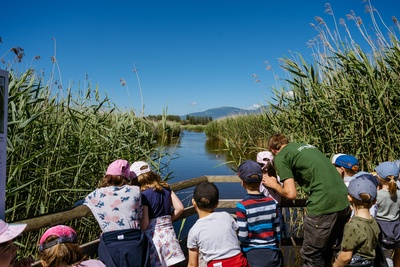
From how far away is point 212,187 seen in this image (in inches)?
94.4

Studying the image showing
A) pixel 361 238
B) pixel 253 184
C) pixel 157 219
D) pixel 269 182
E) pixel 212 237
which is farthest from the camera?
pixel 269 182

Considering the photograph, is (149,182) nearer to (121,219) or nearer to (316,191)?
(121,219)

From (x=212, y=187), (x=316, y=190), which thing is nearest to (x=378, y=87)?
(x=316, y=190)

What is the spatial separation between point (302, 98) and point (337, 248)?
6.89 ft

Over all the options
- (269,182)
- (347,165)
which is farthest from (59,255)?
(347,165)

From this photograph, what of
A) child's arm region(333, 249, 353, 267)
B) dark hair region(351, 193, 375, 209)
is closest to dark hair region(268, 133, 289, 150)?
dark hair region(351, 193, 375, 209)

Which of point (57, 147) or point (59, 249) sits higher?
point (57, 147)

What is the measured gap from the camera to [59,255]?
1772 millimetres

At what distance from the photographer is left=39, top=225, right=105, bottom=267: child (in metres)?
1.77

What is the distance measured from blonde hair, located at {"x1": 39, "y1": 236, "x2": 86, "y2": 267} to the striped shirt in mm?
1101

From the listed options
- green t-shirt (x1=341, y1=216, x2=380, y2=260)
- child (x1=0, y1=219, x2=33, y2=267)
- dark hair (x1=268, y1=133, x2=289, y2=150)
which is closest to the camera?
child (x1=0, y1=219, x2=33, y2=267)

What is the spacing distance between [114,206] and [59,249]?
1.81 ft

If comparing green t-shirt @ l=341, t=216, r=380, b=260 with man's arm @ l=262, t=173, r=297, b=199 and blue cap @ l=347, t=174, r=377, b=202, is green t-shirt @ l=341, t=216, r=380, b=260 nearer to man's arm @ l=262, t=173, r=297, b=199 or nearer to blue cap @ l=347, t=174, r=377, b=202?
blue cap @ l=347, t=174, r=377, b=202

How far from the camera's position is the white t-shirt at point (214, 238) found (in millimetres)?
2295
